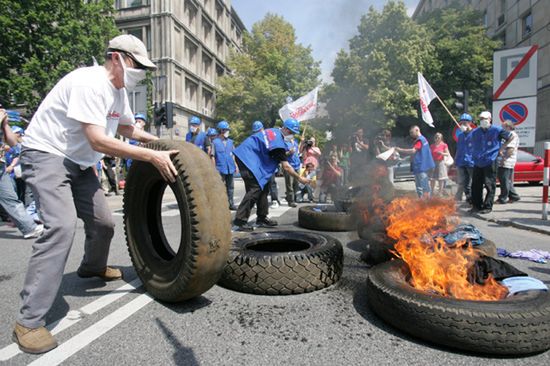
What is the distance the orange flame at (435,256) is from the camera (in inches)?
103

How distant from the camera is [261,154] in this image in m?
5.95

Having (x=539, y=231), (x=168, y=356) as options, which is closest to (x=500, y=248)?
(x=539, y=231)

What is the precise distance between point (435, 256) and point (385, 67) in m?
30.5

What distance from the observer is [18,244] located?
18.0ft

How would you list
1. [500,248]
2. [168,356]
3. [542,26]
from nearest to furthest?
1. [168,356]
2. [500,248]
3. [542,26]

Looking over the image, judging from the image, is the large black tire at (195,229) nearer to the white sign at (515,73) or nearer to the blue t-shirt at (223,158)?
the blue t-shirt at (223,158)

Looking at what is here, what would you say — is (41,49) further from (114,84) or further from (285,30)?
(285,30)

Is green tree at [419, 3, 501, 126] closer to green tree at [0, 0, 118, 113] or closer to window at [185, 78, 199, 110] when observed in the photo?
window at [185, 78, 199, 110]

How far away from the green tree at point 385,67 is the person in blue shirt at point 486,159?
17.2 meters

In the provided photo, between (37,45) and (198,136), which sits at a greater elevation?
(37,45)

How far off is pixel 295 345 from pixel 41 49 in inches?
1000

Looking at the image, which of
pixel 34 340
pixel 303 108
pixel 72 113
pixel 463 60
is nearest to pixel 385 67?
pixel 463 60

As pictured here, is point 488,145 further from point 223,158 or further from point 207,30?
point 207,30

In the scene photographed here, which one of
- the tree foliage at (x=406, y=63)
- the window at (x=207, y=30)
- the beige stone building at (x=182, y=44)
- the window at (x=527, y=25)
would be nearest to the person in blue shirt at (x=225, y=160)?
the tree foliage at (x=406, y=63)
